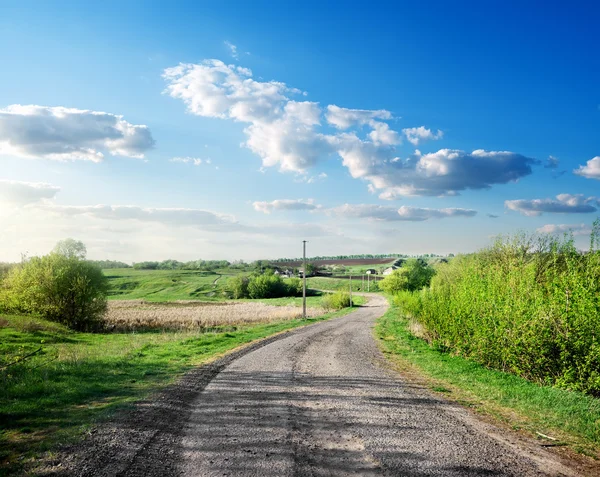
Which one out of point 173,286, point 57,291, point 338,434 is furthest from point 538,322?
point 173,286

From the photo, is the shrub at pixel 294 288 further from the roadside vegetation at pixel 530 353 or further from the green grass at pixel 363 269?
the roadside vegetation at pixel 530 353

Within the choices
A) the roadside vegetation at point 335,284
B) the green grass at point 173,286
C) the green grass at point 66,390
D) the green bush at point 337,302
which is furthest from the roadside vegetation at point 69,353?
the roadside vegetation at point 335,284

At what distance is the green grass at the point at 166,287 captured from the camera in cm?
11864

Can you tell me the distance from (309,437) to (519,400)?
22.0ft

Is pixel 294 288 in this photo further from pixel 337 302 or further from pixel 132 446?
pixel 132 446

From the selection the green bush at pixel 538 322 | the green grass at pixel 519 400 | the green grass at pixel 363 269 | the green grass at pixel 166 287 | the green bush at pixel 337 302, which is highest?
the green bush at pixel 538 322

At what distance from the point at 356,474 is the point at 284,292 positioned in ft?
375

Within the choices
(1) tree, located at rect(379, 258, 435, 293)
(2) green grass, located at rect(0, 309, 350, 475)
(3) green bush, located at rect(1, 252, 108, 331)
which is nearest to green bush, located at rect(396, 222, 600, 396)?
(2) green grass, located at rect(0, 309, 350, 475)

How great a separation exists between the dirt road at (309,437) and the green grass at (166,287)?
4099 inches

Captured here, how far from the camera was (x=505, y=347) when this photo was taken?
46.5ft

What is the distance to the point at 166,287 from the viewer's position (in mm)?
136250

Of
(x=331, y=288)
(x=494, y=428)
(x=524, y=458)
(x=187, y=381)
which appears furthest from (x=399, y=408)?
(x=331, y=288)

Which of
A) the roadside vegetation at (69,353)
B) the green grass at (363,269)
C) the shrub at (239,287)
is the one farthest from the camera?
the green grass at (363,269)

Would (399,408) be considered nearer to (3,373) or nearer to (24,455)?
(24,455)
